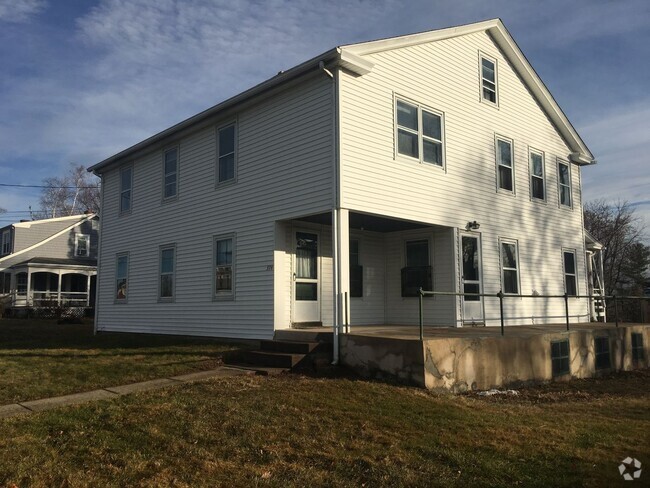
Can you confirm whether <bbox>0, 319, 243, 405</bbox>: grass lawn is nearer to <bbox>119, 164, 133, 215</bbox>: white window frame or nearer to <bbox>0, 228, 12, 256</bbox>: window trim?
<bbox>119, 164, 133, 215</bbox>: white window frame

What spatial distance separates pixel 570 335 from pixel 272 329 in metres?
6.14

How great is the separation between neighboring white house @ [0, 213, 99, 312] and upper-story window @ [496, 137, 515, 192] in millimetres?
24108

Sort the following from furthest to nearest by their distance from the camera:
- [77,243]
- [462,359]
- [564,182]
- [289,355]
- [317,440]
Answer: [77,243], [564,182], [289,355], [462,359], [317,440]

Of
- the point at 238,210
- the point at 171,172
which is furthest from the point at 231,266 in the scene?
the point at 171,172

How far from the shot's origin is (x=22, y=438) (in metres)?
5.53

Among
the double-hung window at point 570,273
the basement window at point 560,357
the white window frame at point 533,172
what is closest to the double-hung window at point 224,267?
the basement window at point 560,357

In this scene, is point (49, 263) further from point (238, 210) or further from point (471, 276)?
point (471, 276)

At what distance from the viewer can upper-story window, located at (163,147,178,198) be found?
15.1 metres

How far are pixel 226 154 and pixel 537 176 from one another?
Result: 8.91 meters

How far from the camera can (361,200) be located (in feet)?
34.9

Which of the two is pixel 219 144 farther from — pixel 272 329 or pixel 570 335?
pixel 570 335

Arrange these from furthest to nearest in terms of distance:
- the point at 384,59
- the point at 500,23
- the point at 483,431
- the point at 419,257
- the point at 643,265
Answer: the point at 643,265
the point at 500,23
the point at 419,257
the point at 384,59
the point at 483,431

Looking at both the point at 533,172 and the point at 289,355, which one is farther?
the point at 533,172

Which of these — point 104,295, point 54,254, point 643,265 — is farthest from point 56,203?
point 643,265
